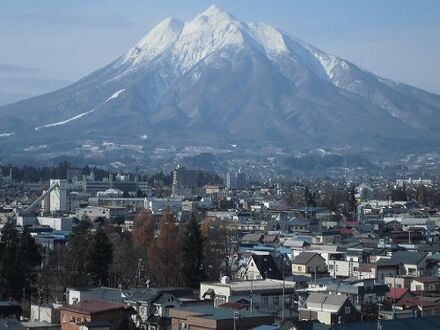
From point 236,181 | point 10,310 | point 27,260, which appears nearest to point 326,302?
point 10,310

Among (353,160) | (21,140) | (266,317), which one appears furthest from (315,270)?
(21,140)

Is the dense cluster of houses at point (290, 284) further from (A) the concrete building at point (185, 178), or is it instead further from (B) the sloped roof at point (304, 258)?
(A) the concrete building at point (185, 178)

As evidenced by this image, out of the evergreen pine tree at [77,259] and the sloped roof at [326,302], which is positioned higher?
the evergreen pine tree at [77,259]

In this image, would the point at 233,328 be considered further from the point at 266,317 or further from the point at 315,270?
the point at 315,270

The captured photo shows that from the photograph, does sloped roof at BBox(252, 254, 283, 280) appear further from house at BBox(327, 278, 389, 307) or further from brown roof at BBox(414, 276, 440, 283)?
house at BBox(327, 278, 389, 307)

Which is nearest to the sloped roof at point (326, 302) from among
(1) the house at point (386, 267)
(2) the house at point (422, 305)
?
(2) the house at point (422, 305)
